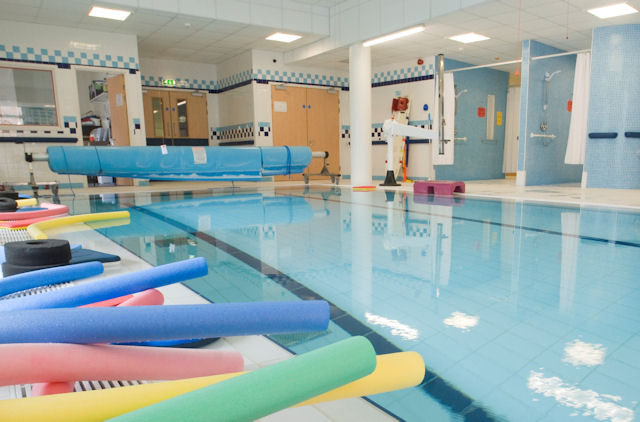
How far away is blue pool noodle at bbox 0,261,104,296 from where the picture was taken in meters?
1.45

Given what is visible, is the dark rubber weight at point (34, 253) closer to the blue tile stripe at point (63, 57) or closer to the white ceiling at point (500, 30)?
the white ceiling at point (500, 30)

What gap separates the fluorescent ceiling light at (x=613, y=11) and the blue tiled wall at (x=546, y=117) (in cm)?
147

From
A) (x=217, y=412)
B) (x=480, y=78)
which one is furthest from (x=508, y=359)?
(x=480, y=78)

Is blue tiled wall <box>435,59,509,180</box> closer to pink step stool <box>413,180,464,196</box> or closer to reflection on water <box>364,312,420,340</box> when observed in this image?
pink step stool <box>413,180,464,196</box>

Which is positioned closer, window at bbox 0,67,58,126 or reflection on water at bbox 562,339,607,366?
reflection on water at bbox 562,339,607,366

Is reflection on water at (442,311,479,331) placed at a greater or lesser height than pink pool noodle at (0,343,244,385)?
lesser

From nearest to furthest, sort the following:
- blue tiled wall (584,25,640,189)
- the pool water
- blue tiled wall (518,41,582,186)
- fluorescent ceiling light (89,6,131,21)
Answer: the pool water
fluorescent ceiling light (89,6,131,21)
blue tiled wall (584,25,640,189)
blue tiled wall (518,41,582,186)

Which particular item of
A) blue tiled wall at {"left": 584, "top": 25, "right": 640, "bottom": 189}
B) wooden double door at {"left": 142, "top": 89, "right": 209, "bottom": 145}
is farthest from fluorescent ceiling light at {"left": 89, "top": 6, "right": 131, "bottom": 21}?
blue tiled wall at {"left": 584, "top": 25, "right": 640, "bottom": 189}

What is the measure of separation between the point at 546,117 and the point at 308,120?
539cm

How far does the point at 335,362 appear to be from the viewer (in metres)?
0.70

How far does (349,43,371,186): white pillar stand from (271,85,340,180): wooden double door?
6.11 ft

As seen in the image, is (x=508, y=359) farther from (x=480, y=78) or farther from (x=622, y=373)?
(x=480, y=78)

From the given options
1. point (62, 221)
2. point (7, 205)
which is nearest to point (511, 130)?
point (62, 221)

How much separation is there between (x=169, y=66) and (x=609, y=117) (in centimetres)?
944
